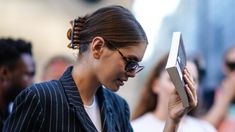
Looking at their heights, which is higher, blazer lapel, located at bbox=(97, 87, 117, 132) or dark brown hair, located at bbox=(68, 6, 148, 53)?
dark brown hair, located at bbox=(68, 6, 148, 53)

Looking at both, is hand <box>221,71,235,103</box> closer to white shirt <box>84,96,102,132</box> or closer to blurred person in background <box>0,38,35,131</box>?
blurred person in background <box>0,38,35,131</box>

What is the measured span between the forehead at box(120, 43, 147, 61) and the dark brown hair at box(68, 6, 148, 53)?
13 mm

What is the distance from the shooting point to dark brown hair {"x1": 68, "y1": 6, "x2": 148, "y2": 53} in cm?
179

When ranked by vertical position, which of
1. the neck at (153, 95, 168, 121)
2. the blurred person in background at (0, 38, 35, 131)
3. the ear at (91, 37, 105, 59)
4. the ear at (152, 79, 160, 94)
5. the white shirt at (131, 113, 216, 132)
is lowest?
the white shirt at (131, 113, 216, 132)

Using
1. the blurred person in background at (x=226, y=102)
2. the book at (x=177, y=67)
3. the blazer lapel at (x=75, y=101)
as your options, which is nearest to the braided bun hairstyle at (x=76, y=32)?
the blazer lapel at (x=75, y=101)

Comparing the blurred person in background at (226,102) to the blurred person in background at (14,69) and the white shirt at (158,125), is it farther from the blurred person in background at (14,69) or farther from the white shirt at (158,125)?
the blurred person in background at (14,69)

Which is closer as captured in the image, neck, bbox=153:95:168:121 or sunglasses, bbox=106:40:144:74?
sunglasses, bbox=106:40:144:74

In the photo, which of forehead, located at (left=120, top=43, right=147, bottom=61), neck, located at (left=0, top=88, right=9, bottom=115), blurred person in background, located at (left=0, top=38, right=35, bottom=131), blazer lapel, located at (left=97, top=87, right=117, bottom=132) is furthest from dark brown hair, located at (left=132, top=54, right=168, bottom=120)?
forehead, located at (left=120, top=43, right=147, bottom=61)

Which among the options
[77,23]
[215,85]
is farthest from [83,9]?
[77,23]

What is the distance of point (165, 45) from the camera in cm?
450

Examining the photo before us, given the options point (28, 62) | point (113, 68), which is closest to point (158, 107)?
point (28, 62)

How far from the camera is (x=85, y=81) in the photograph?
1811mm

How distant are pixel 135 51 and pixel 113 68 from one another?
0.30 ft

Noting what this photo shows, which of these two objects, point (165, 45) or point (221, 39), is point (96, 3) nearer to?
point (165, 45)
